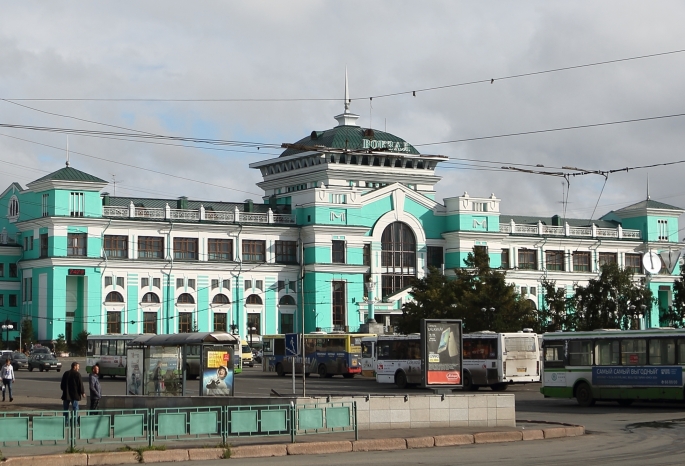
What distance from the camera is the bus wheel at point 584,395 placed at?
38031mm

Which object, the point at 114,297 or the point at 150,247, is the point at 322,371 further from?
the point at 150,247

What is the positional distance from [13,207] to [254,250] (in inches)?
827

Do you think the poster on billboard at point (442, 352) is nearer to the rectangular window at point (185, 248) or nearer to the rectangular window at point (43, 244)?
the rectangular window at point (43, 244)

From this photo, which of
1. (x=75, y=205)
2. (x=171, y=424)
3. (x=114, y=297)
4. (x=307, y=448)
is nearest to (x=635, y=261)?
(x=114, y=297)

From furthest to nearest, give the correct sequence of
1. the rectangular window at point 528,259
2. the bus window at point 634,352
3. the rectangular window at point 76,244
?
the rectangular window at point 528,259, the rectangular window at point 76,244, the bus window at point 634,352

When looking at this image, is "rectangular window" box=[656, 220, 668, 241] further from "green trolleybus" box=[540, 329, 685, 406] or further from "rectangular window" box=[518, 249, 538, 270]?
"green trolleybus" box=[540, 329, 685, 406]

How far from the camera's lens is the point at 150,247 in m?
93.2

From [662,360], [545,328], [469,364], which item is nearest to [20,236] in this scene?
[545,328]

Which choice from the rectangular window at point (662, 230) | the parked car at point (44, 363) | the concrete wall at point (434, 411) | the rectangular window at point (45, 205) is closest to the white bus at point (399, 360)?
the concrete wall at point (434, 411)

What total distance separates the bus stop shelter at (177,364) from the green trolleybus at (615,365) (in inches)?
454

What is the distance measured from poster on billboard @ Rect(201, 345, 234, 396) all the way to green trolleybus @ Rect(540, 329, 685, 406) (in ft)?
38.9

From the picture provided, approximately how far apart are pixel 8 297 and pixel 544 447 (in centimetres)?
7691

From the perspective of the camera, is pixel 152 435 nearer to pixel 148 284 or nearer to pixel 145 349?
pixel 145 349

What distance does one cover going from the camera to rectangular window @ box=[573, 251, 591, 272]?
11125cm
